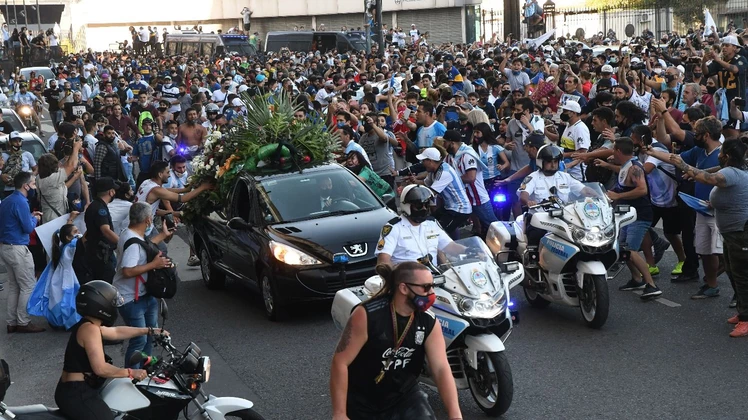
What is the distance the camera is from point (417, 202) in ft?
27.8

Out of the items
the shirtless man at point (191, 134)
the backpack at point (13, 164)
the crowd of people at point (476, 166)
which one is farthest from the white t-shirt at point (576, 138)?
the backpack at point (13, 164)

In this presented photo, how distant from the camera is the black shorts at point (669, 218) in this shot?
11727mm

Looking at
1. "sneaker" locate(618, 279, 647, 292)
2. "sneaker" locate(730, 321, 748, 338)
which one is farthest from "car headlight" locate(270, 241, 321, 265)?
"sneaker" locate(730, 321, 748, 338)

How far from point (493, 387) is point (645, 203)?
409 cm

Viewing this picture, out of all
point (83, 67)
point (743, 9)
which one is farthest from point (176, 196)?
point (743, 9)

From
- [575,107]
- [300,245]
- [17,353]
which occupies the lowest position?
[17,353]

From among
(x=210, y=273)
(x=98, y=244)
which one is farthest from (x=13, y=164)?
(x=98, y=244)

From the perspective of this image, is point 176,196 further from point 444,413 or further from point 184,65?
point 184,65

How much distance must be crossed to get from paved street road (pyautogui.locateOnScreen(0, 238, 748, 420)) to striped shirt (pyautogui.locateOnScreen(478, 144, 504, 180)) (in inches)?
109

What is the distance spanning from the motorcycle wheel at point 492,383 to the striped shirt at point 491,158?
6482 millimetres

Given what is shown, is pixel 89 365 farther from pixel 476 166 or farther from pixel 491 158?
pixel 491 158

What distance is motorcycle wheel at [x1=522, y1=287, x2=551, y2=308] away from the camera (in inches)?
430

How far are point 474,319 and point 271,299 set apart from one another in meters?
3.78

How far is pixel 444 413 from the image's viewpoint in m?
8.16
